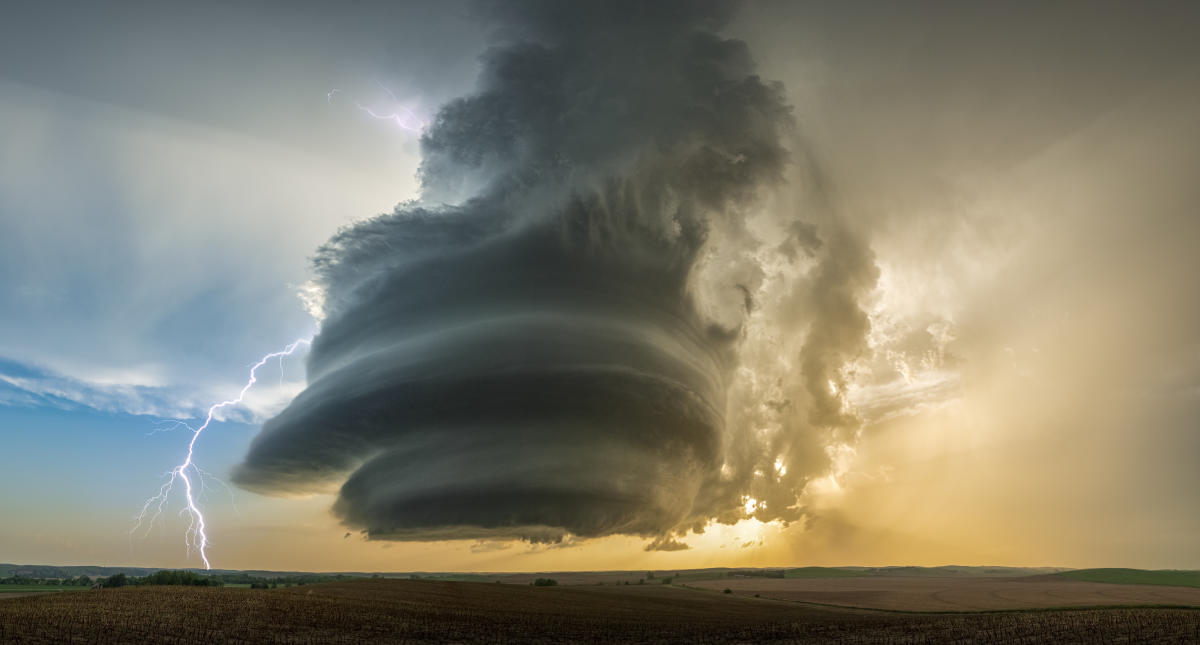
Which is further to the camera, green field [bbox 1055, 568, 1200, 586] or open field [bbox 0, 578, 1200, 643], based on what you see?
green field [bbox 1055, 568, 1200, 586]

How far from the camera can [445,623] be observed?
48.6 metres

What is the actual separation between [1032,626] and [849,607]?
39.0m

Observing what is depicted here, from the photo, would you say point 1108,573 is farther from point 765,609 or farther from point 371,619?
point 371,619

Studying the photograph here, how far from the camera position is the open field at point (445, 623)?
37.8 m

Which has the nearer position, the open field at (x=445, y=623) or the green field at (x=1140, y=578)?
the open field at (x=445, y=623)

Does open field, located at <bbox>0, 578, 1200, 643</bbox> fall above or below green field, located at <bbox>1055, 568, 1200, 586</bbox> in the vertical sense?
above

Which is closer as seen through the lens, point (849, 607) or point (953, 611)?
point (953, 611)

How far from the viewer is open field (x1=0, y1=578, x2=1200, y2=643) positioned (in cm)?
3784

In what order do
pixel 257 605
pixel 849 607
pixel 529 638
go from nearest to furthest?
pixel 529 638, pixel 257 605, pixel 849 607

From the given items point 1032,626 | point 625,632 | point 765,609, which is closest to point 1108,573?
point 765,609

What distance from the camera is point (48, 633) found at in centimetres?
3453

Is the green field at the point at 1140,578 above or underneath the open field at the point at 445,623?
underneath

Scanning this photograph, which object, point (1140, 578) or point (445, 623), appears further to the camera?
point (1140, 578)

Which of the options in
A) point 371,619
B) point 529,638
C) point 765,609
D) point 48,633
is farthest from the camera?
point 765,609
